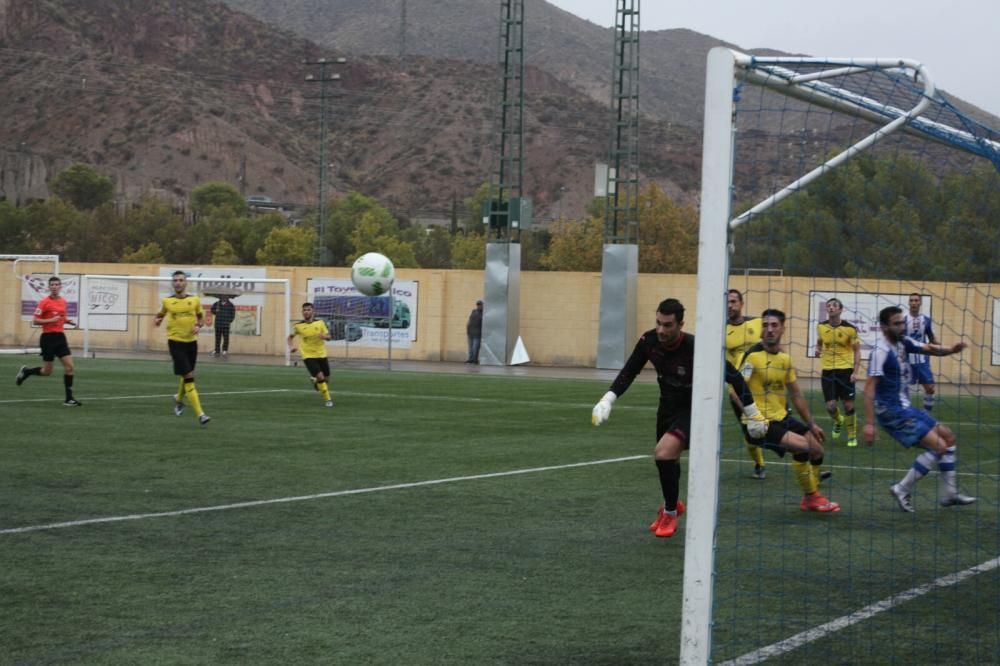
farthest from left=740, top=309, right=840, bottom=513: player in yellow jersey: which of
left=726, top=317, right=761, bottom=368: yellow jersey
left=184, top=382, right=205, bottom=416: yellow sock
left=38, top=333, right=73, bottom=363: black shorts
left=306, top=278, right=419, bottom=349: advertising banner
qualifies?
left=306, top=278, right=419, bottom=349: advertising banner

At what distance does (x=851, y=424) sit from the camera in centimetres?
1867

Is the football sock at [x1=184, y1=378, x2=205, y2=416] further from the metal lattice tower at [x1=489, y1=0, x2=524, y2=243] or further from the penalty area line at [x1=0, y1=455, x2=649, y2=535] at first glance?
the metal lattice tower at [x1=489, y1=0, x2=524, y2=243]

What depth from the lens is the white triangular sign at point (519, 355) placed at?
1582 inches

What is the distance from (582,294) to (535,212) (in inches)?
3347

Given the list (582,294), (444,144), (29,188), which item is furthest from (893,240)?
(444,144)

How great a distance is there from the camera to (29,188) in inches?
4392

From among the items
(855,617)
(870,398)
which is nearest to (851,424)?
(870,398)

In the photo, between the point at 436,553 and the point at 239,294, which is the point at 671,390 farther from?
the point at 239,294

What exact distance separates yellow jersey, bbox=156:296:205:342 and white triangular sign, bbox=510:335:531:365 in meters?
21.2

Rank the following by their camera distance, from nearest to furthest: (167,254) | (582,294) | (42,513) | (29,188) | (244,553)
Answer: (244,553) → (42,513) → (582,294) → (167,254) → (29,188)

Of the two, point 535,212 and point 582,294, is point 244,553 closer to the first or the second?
point 582,294

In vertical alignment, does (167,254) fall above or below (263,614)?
above

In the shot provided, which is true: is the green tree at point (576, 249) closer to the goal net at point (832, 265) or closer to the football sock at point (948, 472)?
the football sock at point (948, 472)

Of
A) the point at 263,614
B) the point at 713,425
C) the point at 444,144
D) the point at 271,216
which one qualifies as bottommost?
the point at 263,614
